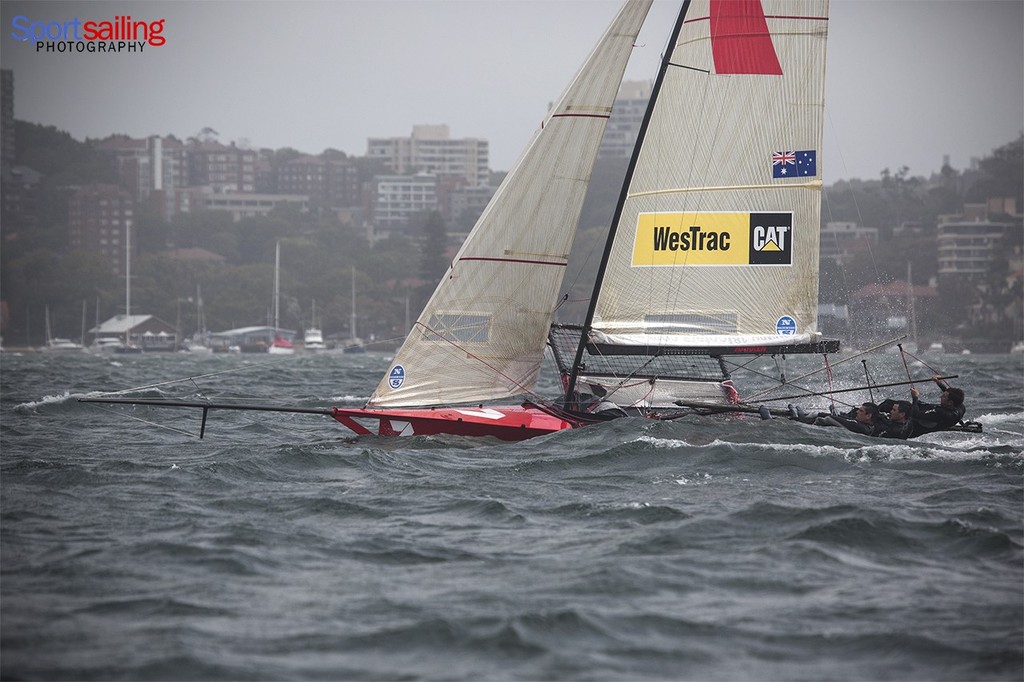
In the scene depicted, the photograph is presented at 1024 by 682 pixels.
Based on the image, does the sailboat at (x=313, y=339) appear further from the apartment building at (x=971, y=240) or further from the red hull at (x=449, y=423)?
the red hull at (x=449, y=423)

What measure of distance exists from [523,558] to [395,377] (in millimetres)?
6581

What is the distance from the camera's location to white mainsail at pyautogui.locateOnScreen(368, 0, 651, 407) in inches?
655

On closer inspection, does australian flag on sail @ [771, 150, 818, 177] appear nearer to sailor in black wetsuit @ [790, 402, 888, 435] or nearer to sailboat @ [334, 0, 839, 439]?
sailboat @ [334, 0, 839, 439]

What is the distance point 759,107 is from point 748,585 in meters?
9.68

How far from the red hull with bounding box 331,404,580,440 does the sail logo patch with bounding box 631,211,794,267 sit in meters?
2.76

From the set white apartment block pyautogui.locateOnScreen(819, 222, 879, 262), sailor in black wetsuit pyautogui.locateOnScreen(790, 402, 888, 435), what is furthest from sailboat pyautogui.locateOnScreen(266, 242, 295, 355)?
sailor in black wetsuit pyautogui.locateOnScreen(790, 402, 888, 435)

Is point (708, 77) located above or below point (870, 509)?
above

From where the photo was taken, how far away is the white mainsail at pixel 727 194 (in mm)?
17328

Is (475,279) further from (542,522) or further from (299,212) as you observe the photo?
(299,212)

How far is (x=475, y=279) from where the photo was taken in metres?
16.7

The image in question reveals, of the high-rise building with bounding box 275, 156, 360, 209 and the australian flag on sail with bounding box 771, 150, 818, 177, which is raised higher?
the high-rise building with bounding box 275, 156, 360, 209

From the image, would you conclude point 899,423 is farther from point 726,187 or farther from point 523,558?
point 523,558

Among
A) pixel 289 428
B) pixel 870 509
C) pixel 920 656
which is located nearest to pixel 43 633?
pixel 920 656

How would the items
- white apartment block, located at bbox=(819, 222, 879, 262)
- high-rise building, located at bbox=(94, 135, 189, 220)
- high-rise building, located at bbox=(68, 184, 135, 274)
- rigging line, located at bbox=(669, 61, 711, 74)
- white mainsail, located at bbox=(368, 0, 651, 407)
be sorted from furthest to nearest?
high-rise building, located at bbox=(94, 135, 189, 220), high-rise building, located at bbox=(68, 184, 135, 274), white apartment block, located at bbox=(819, 222, 879, 262), rigging line, located at bbox=(669, 61, 711, 74), white mainsail, located at bbox=(368, 0, 651, 407)
